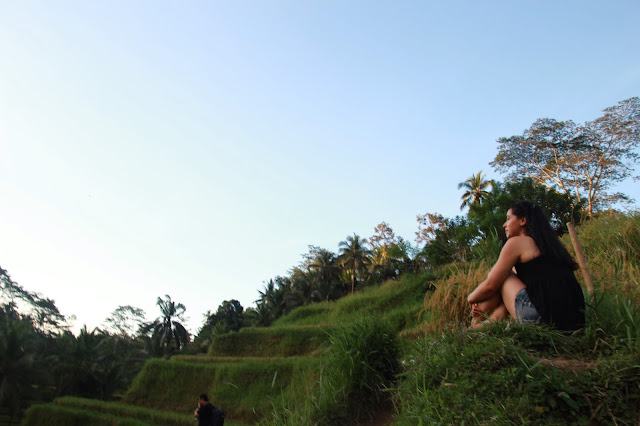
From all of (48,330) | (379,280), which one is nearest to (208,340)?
(379,280)

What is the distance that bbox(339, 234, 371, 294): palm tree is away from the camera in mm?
44250

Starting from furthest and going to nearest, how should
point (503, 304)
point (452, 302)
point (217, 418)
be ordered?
point (217, 418) → point (452, 302) → point (503, 304)

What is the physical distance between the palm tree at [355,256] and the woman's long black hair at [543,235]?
1613 inches

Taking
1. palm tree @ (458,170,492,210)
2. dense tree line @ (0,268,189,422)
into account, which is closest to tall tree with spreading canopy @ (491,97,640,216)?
palm tree @ (458,170,492,210)

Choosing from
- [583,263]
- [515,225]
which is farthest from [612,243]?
[515,225]

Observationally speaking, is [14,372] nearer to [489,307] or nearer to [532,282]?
[489,307]

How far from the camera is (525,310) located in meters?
3.15

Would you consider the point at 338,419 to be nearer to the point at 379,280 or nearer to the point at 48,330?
the point at 379,280

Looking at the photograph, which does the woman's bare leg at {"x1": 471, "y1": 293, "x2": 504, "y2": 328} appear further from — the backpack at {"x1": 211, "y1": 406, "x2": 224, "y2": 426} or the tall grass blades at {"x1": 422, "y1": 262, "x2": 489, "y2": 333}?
the backpack at {"x1": 211, "y1": 406, "x2": 224, "y2": 426}

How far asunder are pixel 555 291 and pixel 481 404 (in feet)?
3.58

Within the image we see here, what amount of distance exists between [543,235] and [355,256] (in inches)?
1627

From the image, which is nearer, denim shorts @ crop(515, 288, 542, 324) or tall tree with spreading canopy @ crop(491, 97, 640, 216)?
denim shorts @ crop(515, 288, 542, 324)

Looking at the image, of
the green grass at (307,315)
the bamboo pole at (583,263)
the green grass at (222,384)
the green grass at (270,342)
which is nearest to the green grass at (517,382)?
the bamboo pole at (583,263)

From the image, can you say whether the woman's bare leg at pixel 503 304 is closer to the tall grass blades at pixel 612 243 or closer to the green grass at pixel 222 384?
the tall grass blades at pixel 612 243
